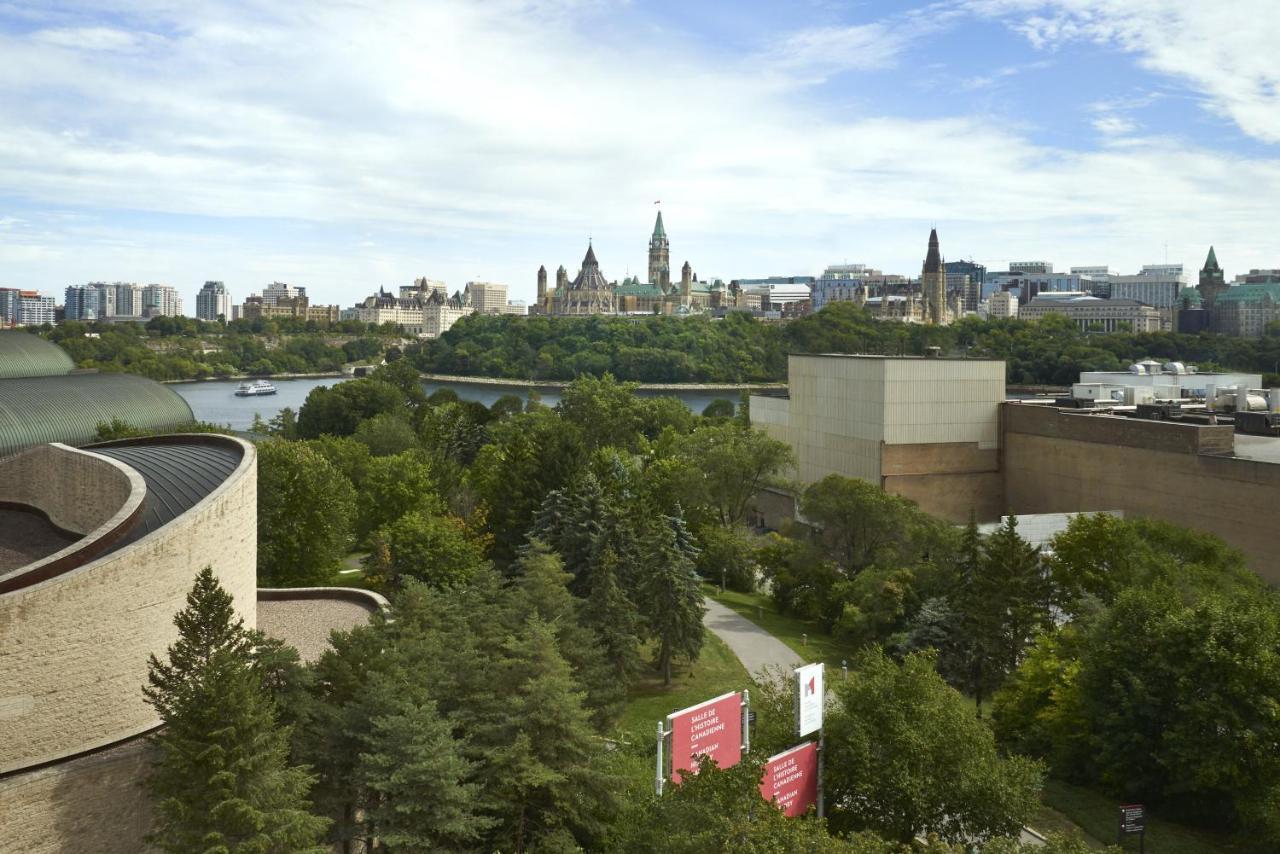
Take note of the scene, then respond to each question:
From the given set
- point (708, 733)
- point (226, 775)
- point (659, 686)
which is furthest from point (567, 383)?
point (226, 775)

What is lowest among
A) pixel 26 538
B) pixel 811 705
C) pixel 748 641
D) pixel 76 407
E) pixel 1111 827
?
pixel 748 641

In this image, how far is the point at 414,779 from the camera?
13.2 meters

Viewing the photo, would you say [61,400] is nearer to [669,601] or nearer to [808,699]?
[669,601]

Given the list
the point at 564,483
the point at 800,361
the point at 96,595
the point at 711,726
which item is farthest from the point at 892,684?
the point at 800,361

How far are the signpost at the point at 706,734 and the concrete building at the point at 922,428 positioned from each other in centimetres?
2721

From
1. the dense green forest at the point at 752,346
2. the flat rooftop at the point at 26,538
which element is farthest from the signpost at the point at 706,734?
the dense green forest at the point at 752,346

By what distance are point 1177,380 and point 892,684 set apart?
45.8m

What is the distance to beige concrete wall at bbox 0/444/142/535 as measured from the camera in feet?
64.0

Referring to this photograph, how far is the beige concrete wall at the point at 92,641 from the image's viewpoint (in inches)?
539

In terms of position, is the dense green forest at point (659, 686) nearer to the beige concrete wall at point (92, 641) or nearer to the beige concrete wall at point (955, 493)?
the beige concrete wall at point (92, 641)

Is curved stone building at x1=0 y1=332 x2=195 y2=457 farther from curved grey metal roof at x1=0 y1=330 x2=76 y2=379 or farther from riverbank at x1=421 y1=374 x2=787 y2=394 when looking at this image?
riverbank at x1=421 y1=374 x2=787 y2=394

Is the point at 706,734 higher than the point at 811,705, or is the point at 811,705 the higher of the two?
the point at 811,705

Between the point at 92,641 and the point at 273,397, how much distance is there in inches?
4314

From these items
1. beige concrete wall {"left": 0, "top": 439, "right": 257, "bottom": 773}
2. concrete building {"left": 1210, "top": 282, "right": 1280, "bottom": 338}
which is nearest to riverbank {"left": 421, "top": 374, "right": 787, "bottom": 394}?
concrete building {"left": 1210, "top": 282, "right": 1280, "bottom": 338}
